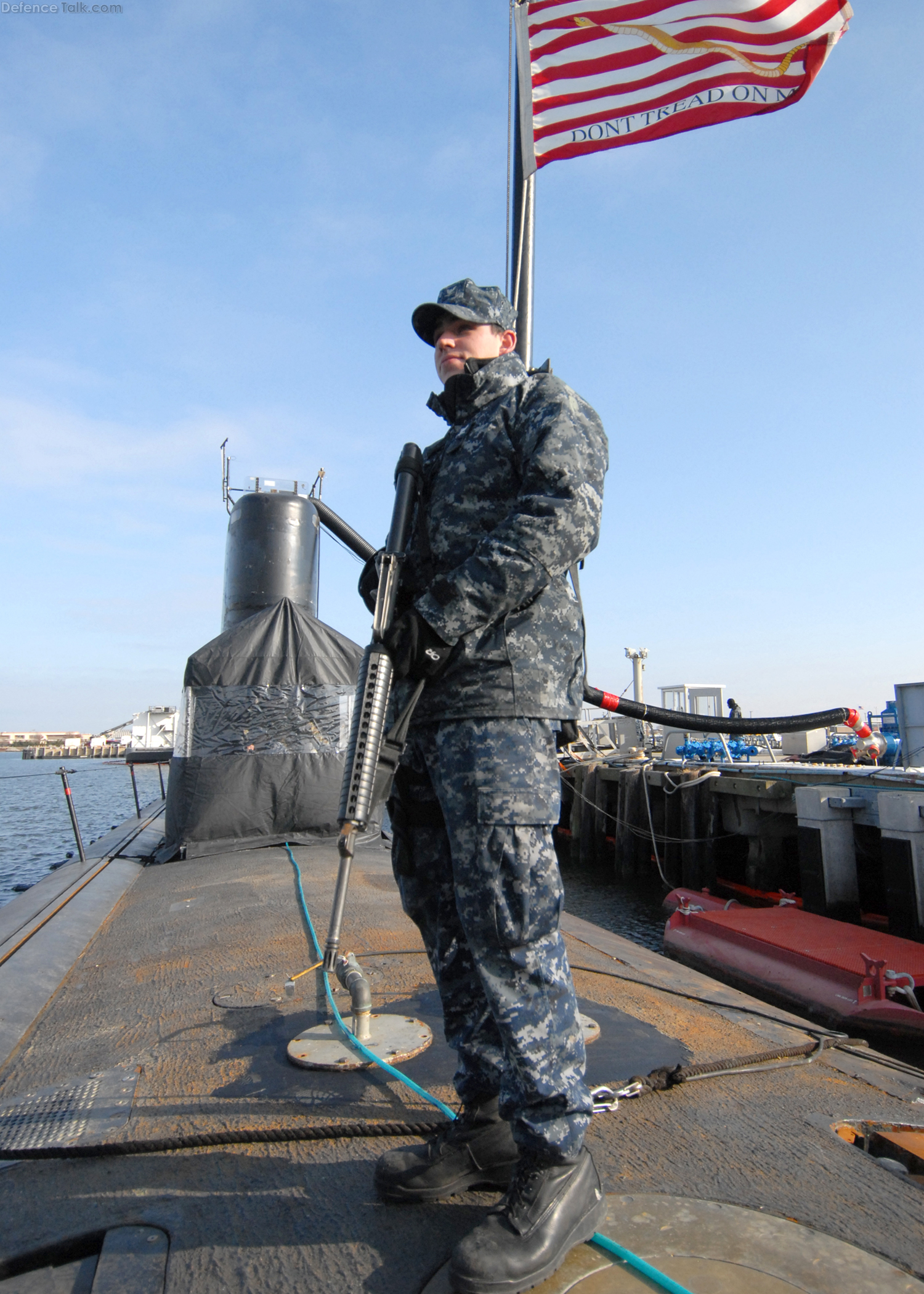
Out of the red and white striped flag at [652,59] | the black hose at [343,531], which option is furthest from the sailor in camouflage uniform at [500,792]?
the black hose at [343,531]

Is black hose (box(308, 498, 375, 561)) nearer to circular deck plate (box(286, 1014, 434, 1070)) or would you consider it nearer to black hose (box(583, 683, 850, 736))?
black hose (box(583, 683, 850, 736))

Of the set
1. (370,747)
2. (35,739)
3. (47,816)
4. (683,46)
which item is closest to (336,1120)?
(370,747)

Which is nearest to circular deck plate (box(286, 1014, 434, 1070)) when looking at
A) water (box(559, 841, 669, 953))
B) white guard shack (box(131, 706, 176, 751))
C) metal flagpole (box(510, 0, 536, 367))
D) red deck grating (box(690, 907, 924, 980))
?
metal flagpole (box(510, 0, 536, 367))

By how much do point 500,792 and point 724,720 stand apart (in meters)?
2.67

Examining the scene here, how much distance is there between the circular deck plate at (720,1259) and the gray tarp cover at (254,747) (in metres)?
6.08

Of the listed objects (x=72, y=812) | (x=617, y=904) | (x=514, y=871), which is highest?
(x=514, y=871)

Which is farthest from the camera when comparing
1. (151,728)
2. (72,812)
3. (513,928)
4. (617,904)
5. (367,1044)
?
(151,728)

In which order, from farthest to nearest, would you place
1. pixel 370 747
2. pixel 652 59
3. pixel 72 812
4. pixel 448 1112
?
1. pixel 72 812
2. pixel 652 59
3. pixel 448 1112
4. pixel 370 747

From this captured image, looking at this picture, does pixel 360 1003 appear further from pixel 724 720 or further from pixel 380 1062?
pixel 724 720

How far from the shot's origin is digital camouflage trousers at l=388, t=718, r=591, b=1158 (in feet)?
5.17

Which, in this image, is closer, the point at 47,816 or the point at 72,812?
the point at 72,812

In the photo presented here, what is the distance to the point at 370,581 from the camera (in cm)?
207

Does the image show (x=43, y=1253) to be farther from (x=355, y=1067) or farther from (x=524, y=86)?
(x=524, y=86)

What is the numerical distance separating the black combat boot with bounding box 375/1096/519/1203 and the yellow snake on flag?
19.8 feet
